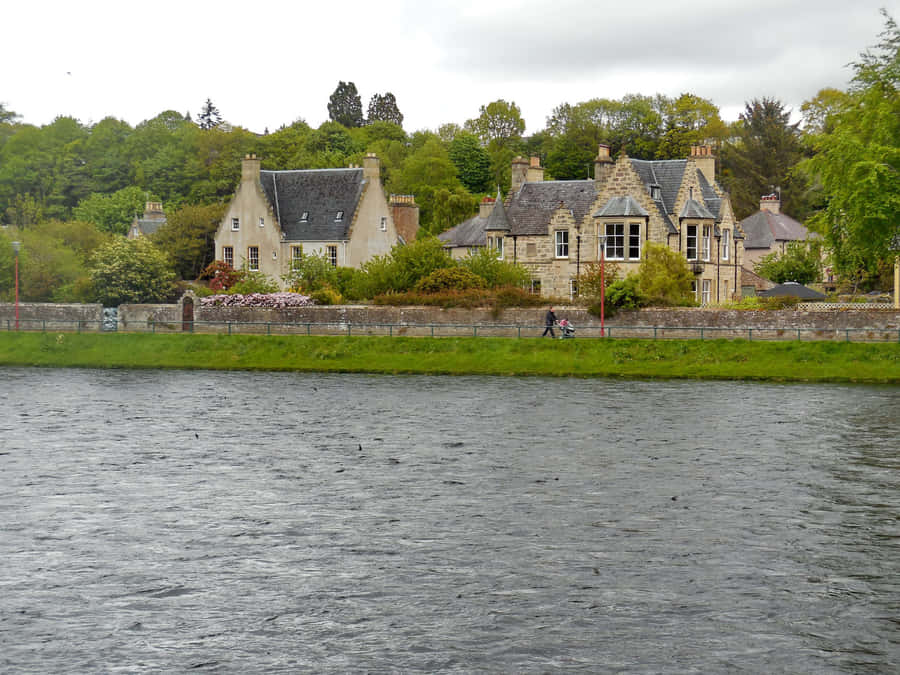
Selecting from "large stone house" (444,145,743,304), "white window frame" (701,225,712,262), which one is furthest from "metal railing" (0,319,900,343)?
"white window frame" (701,225,712,262)

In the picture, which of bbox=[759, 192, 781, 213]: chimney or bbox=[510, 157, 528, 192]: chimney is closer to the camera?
bbox=[510, 157, 528, 192]: chimney

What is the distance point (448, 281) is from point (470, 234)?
23.7 metres

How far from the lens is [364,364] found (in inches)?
2196

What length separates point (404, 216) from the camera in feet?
310

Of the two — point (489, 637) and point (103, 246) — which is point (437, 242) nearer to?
point (103, 246)

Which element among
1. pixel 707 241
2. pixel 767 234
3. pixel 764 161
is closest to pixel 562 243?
pixel 707 241

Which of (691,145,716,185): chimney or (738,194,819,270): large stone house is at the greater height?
(691,145,716,185): chimney

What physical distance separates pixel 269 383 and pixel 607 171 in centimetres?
3752

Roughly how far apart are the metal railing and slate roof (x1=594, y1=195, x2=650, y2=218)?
1719 cm

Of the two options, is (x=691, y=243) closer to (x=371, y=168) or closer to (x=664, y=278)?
(x=664, y=278)

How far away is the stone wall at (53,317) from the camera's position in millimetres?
66250

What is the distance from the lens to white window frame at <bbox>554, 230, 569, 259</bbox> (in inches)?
3004

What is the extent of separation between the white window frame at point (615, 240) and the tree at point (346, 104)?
10618cm

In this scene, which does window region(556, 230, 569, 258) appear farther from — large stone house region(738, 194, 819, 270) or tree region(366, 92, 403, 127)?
tree region(366, 92, 403, 127)
